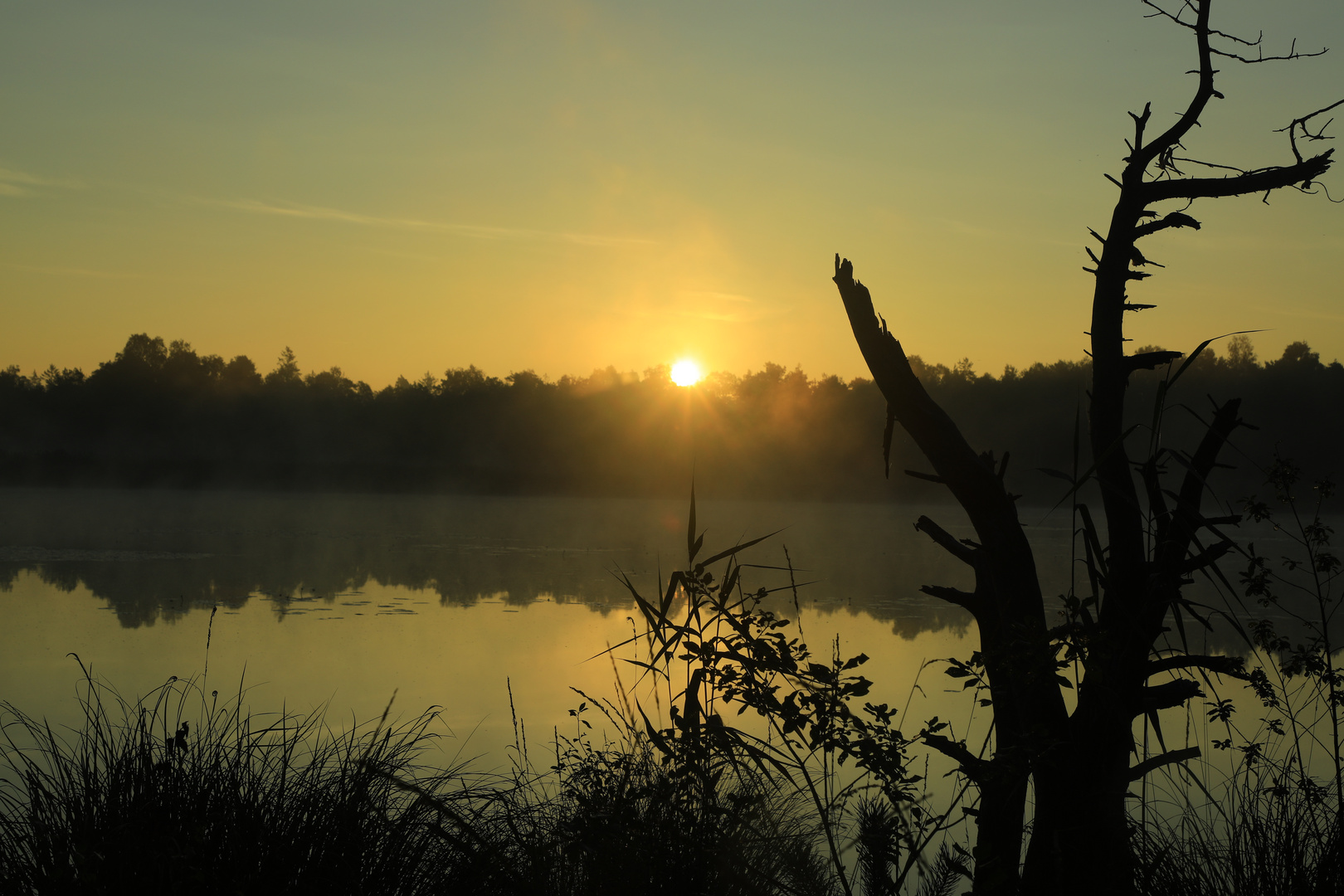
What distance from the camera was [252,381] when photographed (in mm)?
50969

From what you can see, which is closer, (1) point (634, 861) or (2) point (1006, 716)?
(1) point (634, 861)

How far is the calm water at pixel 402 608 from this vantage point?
6.39m

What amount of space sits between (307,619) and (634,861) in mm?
7205

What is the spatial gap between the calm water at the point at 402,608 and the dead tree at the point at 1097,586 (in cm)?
240

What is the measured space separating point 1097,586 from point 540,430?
151 feet

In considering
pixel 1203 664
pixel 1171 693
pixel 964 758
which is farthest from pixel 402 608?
pixel 1203 664

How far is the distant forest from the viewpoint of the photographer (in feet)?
134

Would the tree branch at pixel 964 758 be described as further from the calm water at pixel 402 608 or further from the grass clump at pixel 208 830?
the calm water at pixel 402 608

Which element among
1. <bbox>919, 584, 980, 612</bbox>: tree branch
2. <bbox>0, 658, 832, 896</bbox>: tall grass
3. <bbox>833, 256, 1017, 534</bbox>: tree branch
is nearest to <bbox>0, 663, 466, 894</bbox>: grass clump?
<bbox>0, 658, 832, 896</bbox>: tall grass

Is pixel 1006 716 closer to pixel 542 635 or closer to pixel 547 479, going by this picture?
pixel 542 635

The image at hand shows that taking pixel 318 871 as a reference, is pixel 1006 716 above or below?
above

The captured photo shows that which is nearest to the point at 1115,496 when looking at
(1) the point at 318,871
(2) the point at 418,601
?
(1) the point at 318,871

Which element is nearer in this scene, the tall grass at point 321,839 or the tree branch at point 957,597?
the tall grass at point 321,839

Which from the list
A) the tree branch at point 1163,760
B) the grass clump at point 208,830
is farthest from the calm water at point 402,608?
the tree branch at point 1163,760
